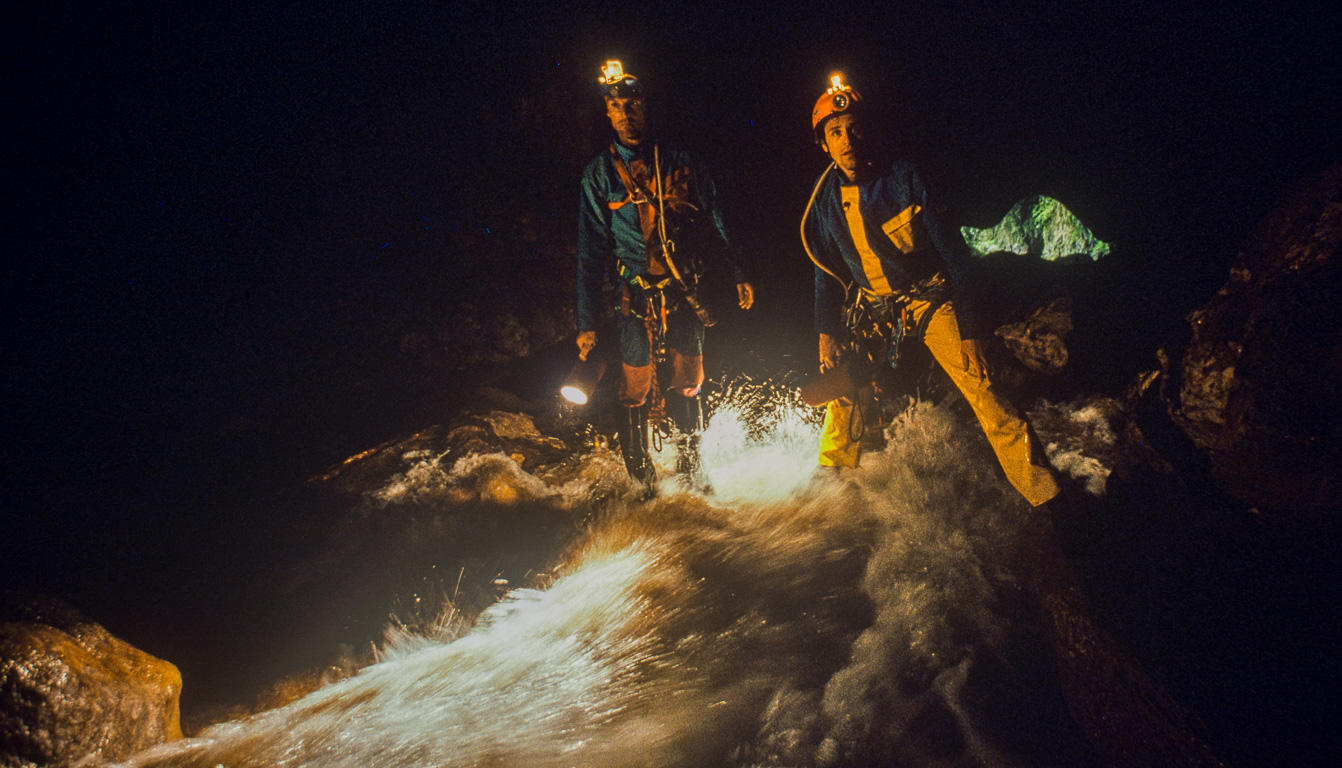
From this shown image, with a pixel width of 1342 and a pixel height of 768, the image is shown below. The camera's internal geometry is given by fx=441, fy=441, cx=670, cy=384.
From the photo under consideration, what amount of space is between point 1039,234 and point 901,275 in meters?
1.10

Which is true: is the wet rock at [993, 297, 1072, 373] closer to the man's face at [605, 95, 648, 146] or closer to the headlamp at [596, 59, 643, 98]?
the man's face at [605, 95, 648, 146]

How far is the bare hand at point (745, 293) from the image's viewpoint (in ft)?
12.8

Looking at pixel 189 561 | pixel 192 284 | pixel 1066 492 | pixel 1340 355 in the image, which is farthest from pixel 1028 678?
pixel 192 284

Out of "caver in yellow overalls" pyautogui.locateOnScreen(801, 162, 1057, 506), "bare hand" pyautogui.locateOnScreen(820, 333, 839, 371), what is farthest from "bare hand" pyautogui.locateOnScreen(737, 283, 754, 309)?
"bare hand" pyautogui.locateOnScreen(820, 333, 839, 371)

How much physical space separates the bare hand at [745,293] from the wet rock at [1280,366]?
269 cm

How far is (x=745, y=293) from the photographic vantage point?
391 cm

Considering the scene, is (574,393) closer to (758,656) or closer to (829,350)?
(829,350)

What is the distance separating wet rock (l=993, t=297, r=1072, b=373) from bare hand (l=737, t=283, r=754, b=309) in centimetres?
192

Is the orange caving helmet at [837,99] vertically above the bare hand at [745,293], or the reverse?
the orange caving helmet at [837,99]

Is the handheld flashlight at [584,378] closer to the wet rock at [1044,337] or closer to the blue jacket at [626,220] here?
the blue jacket at [626,220]

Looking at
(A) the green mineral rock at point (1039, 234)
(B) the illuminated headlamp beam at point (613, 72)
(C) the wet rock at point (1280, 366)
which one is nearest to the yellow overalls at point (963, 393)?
(C) the wet rock at point (1280, 366)

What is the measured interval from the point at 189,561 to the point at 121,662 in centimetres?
81

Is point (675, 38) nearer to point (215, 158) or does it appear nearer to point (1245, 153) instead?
point (1245, 153)

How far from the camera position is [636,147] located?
11.8 feet
